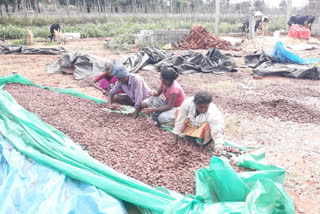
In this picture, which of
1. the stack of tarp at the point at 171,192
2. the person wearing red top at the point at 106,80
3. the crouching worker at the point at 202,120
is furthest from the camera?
the person wearing red top at the point at 106,80

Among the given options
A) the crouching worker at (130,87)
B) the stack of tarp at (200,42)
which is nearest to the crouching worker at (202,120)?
the crouching worker at (130,87)

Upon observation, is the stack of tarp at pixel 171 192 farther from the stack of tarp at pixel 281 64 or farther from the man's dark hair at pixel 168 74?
the stack of tarp at pixel 281 64

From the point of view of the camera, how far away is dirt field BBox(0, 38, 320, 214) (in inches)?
117

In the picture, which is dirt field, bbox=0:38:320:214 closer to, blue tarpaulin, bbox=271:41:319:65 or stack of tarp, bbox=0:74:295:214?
stack of tarp, bbox=0:74:295:214

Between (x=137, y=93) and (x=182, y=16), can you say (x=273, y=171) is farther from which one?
(x=182, y=16)

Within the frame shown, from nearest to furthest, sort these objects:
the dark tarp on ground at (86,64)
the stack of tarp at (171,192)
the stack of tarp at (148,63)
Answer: the stack of tarp at (171,192) < the dark tarp on ground at (86,64) < the stack of tarp at (148,63)

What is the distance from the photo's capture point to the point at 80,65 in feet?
25.8

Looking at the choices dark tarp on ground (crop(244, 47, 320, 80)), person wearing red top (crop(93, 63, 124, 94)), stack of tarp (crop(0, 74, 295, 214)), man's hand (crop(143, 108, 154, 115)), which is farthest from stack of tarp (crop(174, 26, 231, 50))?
stack of tarp (crop(0, 74, 295, 214))

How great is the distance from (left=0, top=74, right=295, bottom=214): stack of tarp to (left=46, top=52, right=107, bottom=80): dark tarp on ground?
4.82 m

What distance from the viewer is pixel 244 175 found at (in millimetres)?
2395

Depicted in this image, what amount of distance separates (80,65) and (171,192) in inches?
245

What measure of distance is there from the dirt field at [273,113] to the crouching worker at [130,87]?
1.29 m

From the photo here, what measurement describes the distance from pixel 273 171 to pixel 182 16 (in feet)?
63.0

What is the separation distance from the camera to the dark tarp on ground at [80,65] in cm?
768
